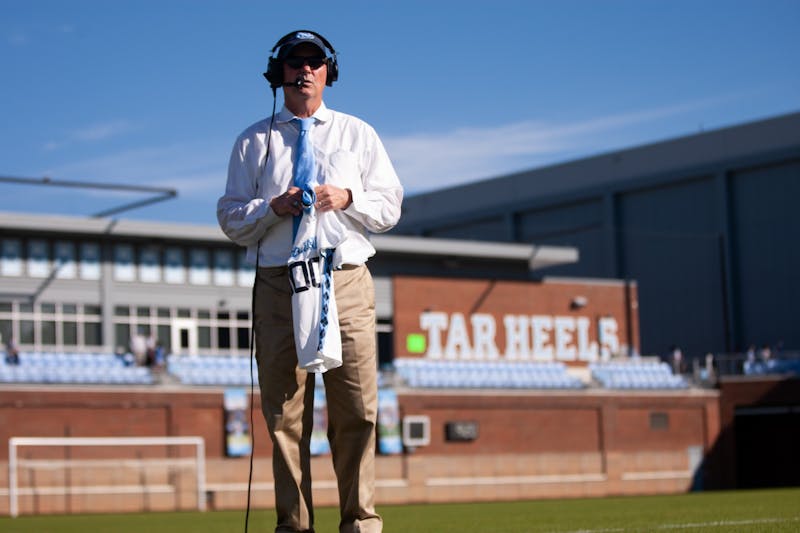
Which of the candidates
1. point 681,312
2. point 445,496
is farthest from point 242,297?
point 681,312

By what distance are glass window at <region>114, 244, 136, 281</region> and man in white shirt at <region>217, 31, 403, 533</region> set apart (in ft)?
131

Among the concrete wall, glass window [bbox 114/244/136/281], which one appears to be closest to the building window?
glass window [bbox 114/244/136/281]

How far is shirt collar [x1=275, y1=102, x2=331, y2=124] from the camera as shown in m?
5.96

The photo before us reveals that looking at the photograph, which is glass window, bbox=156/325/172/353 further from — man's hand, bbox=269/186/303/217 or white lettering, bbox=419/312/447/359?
man's hand, bbox=269/186/303/217

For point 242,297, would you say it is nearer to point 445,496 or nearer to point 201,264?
point 201,264

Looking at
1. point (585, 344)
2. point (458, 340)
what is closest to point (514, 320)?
point (458, 340)

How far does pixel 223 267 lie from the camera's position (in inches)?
1852

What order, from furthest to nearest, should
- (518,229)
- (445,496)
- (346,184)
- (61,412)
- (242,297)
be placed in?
1. (518,229)
2. (242,297)
3. (445,496)
4. (61,412)
5. (346,184)

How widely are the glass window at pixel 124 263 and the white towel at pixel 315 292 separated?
40200mm

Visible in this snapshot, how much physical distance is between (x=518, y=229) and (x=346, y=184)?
6268cm

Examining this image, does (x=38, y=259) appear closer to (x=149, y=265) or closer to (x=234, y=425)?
(x=149, y=265)

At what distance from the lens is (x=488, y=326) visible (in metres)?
48.2

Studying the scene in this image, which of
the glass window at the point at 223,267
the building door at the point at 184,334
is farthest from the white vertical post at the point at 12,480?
the glass window at the point at 223,267

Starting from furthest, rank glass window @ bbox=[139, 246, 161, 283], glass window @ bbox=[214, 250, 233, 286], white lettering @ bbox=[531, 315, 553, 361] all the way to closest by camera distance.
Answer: white lettering @ bbox=[531, 315, 553, 361] → glass window @ bbox=[214, 250, 233, 286] → glass window @ bbox=[139, 246, 161, 283]
